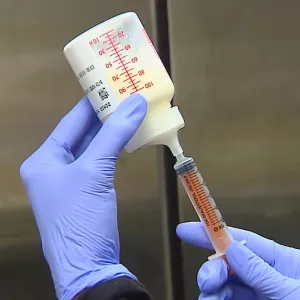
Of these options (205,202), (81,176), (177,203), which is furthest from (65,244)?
(177,203)

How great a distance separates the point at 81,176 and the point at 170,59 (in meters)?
0.38

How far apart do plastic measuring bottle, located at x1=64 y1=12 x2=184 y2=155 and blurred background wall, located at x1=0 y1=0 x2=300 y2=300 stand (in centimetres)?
33

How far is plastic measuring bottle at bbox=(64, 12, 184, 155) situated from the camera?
2.87 ft

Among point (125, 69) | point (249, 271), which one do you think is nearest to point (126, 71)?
point (125, 69)

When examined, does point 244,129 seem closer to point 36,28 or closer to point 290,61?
point 290,61

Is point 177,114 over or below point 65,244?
over

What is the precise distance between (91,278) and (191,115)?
432 mm

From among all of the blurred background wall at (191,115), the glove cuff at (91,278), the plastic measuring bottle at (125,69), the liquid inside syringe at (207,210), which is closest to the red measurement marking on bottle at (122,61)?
the plastic measuring bottle at (125,69)

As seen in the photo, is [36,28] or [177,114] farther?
[36,28]

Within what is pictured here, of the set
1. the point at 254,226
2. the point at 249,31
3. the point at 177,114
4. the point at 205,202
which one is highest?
the point at 249,31

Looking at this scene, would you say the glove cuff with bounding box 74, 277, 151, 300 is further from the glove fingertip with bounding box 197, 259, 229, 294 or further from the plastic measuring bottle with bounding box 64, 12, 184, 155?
the plastic measuring bottle with bounding box 64, 12, 184, 155

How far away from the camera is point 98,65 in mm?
875

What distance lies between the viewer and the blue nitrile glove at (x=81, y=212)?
3.00ft

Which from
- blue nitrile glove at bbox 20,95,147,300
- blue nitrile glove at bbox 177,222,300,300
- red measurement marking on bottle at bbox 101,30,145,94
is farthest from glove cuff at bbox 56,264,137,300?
red measurement marking on bottle at bbox 101,30,145,94
